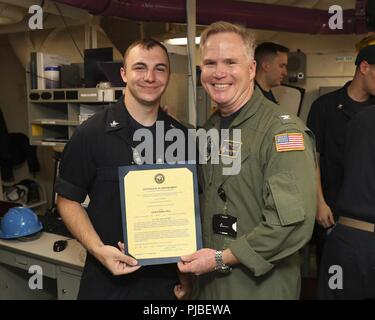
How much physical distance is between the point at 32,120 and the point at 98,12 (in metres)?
0.90

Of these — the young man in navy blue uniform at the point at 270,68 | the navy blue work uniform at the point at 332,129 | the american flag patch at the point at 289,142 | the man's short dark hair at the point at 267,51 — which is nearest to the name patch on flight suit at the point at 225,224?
the american flag patch at the point at 289,142

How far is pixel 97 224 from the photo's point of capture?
4.64 ft

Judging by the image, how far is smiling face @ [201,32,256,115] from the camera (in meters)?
1.30

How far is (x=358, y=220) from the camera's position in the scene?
5.17ft

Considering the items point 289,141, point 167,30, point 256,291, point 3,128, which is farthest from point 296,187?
point 3,128

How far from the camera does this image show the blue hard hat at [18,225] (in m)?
2.28

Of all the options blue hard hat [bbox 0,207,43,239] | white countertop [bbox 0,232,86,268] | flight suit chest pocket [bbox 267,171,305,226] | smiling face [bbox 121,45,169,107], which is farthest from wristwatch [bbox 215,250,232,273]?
blue hard hat [bbox 0,207,43,239]

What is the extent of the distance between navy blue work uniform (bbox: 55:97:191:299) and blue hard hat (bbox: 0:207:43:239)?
104 cm

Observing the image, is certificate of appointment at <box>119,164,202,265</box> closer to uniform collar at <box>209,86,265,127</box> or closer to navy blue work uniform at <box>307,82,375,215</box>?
uniform collar at <box>209,86,265,127</box>

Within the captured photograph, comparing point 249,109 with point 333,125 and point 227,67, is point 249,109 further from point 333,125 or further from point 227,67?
point 333,125

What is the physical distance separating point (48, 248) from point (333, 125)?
1.86 meters

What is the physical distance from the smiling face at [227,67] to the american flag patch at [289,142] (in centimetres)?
23
